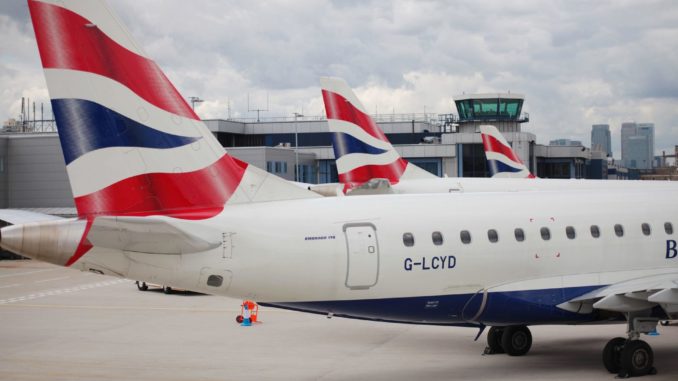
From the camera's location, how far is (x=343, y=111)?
3838cm

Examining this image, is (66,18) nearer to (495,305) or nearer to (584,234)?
(495,305)

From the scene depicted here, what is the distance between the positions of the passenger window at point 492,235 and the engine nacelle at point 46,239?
9.58m

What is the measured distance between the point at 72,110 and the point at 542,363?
1410 cm

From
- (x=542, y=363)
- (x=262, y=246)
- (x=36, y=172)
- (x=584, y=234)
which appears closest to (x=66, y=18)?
(x=262, y=246)

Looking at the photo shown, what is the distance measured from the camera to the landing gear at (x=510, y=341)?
24.5 m

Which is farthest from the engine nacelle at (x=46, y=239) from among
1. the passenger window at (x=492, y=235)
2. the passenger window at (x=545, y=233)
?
the passenger window at (x=545, y=233)

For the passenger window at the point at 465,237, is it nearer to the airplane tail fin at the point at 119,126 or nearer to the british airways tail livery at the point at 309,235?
the british airways tail livery at the point at 309,235

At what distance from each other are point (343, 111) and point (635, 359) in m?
20.2

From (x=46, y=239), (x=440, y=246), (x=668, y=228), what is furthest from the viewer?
(x=668, y=228)

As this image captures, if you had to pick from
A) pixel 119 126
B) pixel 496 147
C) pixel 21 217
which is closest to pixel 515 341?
pixel 119 126

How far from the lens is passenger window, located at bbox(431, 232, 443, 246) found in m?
20.2

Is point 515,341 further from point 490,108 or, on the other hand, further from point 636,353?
point 490,108

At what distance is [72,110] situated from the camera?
17.6 m

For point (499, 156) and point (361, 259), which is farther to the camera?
point (499, 156)
